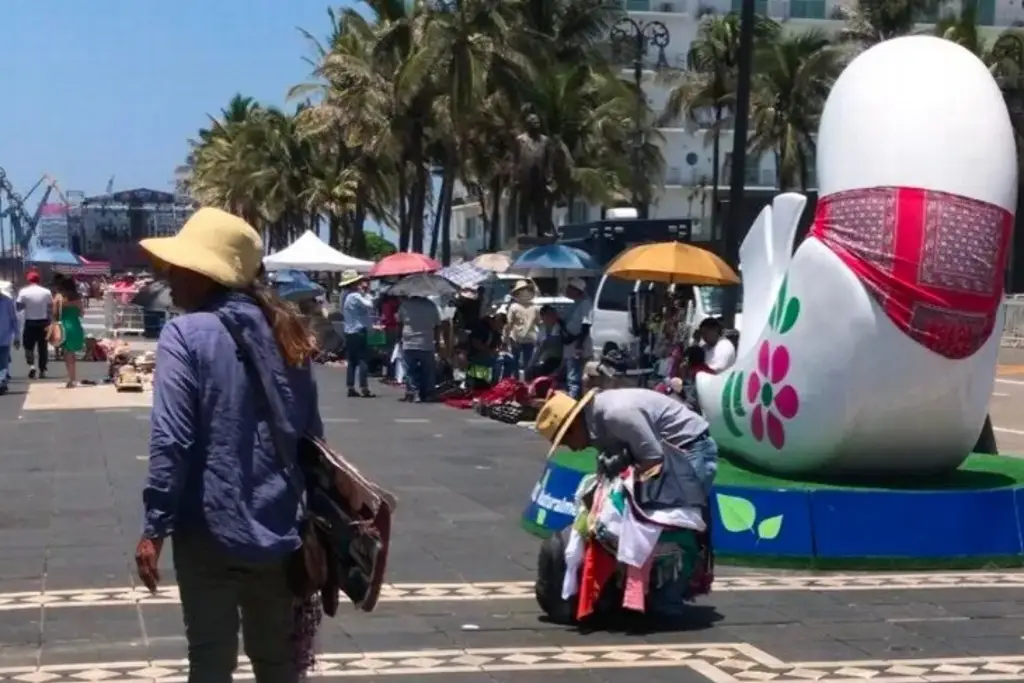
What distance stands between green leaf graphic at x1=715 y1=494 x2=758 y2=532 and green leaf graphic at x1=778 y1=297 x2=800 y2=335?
1335mm

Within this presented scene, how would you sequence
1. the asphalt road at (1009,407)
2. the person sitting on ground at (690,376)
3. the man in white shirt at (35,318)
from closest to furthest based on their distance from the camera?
the person sitting on ground at (690,376), the asphalt road at (1009,407), the man in white shirt at (35,318)

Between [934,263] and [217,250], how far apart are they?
239 inches

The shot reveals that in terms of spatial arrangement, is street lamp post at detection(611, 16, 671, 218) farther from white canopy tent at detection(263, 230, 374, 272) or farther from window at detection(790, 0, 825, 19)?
white canopy tent at detection(263, 230, 374, 272)

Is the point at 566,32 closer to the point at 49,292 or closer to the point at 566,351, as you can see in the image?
the point at 49,292

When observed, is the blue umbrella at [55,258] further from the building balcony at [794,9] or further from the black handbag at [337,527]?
the black handbag at [337,527]

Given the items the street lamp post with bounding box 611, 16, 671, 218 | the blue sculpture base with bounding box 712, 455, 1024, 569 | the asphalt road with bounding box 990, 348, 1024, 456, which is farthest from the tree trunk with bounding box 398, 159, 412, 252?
the blue sculpture base with bounding box 712, 455, 1024, 569

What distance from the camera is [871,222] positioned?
396 inches

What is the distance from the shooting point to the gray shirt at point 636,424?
7.71 metres

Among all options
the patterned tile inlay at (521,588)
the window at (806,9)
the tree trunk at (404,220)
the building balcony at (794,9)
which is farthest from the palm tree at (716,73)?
the patterned tile inlay at (521,588)

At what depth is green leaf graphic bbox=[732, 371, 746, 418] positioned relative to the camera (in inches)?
435

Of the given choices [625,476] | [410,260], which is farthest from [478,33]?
[625,476]

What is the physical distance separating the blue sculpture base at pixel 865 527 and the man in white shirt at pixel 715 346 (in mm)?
3827

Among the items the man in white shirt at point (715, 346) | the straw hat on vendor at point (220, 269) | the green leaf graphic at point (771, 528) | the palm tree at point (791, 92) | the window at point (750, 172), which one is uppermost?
the palm tree at point (791, 92)

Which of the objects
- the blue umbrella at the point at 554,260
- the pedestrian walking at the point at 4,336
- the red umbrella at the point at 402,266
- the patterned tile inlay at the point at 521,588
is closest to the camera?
the patterned tile inlay at the point at 521,588
